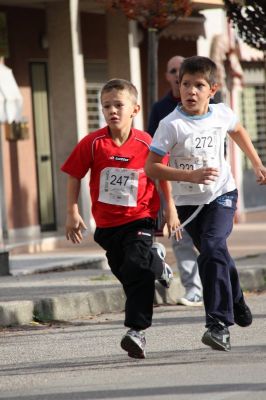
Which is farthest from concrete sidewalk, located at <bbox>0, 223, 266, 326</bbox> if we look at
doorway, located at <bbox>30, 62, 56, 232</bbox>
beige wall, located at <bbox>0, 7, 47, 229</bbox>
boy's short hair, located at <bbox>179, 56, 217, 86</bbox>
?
boy's short hair, located at <bbox>179, 56, 217, 86</bbox>

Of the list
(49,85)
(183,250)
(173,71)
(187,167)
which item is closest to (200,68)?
(187,167)

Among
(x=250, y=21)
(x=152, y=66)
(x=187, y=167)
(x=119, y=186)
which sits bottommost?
(x=119, y=186)

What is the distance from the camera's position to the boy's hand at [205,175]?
852 cm

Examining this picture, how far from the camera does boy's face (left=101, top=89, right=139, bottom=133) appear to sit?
9.01m

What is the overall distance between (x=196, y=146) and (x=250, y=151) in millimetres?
368

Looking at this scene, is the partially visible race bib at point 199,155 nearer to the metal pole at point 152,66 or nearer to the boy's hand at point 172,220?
the boy's hand at point 172,220

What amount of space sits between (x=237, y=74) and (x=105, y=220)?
15.8m

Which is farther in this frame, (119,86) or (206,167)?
(119,86)

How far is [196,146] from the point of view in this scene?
888 centimetres

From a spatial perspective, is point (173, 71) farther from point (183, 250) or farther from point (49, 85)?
point (49, 85)

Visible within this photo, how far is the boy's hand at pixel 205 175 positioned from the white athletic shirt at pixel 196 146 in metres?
0.32

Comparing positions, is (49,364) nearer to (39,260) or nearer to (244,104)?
(39,260)

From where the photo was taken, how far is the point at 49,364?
879cm

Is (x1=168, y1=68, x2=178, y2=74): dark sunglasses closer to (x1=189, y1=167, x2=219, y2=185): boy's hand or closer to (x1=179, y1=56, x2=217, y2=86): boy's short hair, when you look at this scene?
(x1=179, y1=56, x2=217, y2=86): boy's short hair
